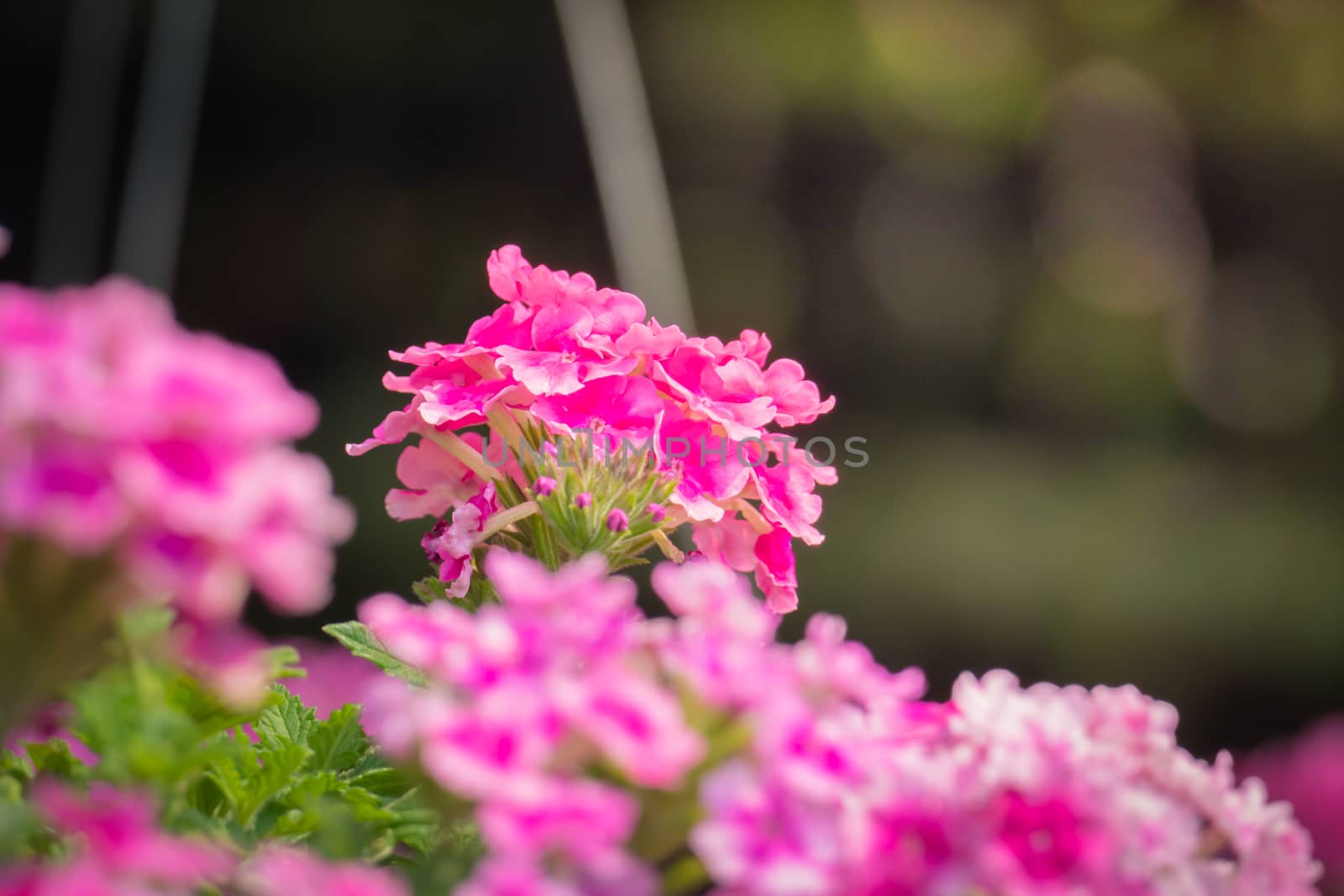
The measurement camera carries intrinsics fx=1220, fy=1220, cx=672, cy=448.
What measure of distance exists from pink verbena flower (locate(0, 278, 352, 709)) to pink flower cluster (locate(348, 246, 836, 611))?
0.25m

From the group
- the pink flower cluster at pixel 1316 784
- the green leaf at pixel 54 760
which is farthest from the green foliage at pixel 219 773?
the pink flower cluster at pixel 1316 784

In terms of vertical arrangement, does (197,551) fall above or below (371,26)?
below

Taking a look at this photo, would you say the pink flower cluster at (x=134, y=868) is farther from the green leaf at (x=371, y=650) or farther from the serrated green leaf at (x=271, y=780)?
the green leaf at (x=371, y=650)

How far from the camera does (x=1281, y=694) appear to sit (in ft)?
12.0

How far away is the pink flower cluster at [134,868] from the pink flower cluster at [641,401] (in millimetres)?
312

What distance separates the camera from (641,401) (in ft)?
2.28

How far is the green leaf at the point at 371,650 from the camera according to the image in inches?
26.3

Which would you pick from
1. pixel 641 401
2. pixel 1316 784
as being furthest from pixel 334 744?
pixel 1316 784

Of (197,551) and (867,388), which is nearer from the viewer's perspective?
(197,551)

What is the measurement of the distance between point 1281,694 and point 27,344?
3925mm

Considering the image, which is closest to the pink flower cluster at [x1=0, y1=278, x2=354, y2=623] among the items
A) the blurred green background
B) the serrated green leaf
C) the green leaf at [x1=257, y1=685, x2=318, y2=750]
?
the serrated green leaf

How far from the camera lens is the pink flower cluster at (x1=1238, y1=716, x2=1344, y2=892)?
0.68 metres

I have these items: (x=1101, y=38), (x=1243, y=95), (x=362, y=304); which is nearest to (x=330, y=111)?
(x=362, y=304)

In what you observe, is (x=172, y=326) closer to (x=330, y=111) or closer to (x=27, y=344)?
(x=27, y=344)
